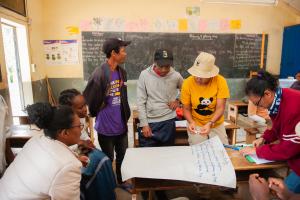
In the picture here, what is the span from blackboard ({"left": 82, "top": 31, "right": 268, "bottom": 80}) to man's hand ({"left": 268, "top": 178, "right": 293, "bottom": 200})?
137 inches

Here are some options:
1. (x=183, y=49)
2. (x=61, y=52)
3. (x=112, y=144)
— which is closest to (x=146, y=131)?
(x=112, y=144)

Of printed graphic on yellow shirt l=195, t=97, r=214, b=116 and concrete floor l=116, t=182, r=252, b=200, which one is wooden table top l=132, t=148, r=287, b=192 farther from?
concrete floor l=116, t=182, r=252, b=200

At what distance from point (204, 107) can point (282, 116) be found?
0.64 meters

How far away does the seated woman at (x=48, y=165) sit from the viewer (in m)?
0.99

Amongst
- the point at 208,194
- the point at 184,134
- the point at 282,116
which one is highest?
the point at 282,116

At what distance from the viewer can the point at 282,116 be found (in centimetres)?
134

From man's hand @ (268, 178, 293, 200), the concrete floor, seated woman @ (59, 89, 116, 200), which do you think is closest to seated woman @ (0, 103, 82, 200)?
seated woman @ (59, 89, 116, 200)

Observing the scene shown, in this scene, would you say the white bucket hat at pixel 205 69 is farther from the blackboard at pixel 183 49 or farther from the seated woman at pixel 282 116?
the blackboard at pixel 183 49

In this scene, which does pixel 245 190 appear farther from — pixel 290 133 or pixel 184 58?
pixel 184 58

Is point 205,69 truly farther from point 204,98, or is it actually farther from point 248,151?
point 248,151

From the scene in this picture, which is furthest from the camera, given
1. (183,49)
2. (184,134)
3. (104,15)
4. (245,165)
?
(183,49)

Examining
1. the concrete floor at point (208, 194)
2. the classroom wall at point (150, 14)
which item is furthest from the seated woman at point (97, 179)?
the classroom wall at point (150, 14)

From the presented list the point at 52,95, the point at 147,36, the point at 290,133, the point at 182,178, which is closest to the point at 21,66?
the point at 52,95

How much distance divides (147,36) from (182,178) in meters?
3.52
